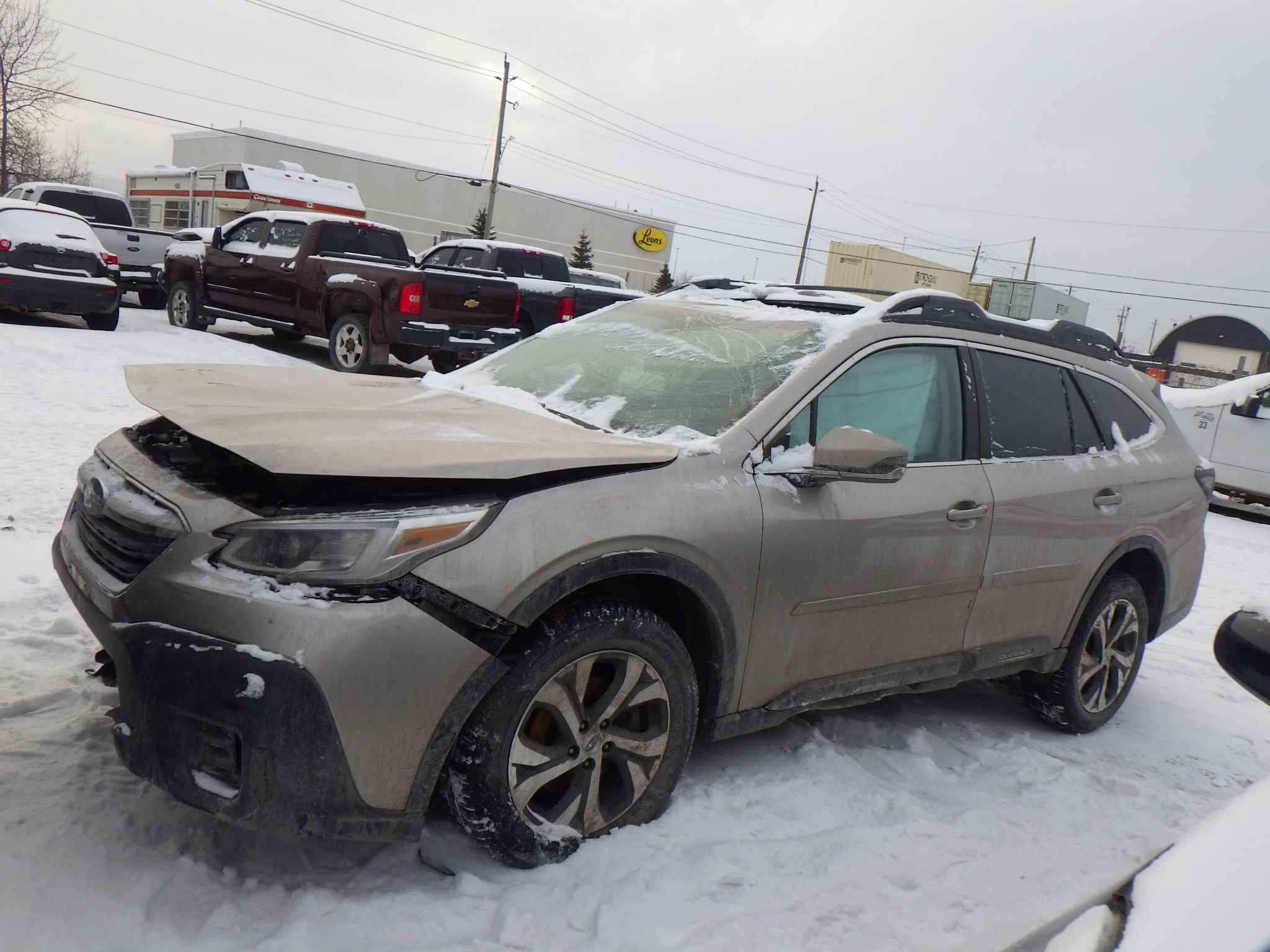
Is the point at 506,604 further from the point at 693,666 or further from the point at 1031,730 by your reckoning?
the point at 1031,730

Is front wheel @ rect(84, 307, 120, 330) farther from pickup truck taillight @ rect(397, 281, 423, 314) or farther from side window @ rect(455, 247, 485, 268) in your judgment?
side window @ rect(455, 247, 485, 268)

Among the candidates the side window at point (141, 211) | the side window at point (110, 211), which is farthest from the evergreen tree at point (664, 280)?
the side window at point (110, 211)

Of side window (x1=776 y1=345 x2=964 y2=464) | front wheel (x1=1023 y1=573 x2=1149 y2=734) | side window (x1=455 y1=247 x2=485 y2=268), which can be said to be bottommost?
front wheel (x1=1023 y1=573 x2=1149 y2=734)

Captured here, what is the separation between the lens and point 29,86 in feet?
104

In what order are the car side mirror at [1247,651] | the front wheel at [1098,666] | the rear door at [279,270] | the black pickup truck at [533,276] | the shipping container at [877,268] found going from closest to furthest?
the car side mirror at [1247,651], the front wheel at [1098,666], the rear door at [279,270], the black pickup truck at [533,276], the shipping container at [877,268]

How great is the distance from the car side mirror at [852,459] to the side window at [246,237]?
40.1ft

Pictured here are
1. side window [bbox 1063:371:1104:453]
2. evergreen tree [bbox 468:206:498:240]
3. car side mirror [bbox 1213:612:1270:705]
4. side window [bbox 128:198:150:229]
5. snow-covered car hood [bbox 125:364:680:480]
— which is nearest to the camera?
car side mirror [bbox 1213:612:1270:705]

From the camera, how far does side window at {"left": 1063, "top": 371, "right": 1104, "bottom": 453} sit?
4383 mm

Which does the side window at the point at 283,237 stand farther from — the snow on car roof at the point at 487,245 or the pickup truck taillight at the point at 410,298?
the pickup truck taillight at the point at 410,298

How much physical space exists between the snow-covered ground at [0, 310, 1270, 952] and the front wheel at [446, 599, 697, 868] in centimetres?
11

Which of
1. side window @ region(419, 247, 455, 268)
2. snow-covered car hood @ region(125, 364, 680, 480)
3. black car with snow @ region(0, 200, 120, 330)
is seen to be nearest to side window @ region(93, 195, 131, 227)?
black car with snow @ region(0, 200, 120, 330)

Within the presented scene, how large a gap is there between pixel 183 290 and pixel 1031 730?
13.9m

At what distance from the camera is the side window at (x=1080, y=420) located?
14.4ft

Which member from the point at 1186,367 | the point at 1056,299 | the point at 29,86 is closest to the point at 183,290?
the point at 1186,367
